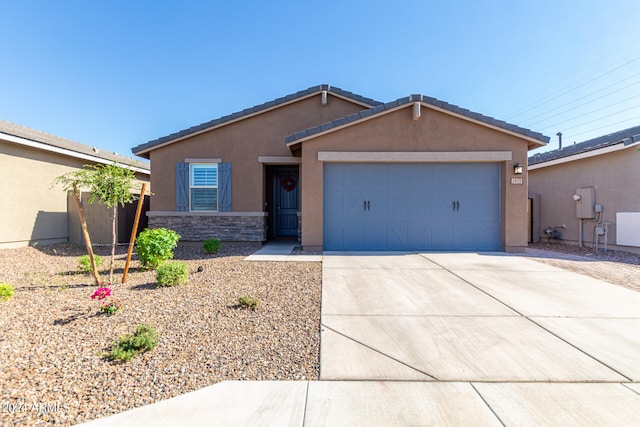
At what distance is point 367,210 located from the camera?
331 inches

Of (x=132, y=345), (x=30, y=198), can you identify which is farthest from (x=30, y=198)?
(x=132, y=345)

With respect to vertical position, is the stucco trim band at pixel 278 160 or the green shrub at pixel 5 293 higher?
the stucco trim band at pixel 278 160

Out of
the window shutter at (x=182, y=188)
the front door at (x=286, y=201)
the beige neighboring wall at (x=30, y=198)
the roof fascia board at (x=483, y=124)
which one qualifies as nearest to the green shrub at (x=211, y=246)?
the window shutter at (x=182, y=188)

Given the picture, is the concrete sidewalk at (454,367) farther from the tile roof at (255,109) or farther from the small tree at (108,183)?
the tile roof at (255,109)

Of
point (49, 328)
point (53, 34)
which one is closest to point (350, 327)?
point (49, 328)

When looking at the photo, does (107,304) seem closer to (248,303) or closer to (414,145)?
(248,303)

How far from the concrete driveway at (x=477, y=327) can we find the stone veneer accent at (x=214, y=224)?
169 inches

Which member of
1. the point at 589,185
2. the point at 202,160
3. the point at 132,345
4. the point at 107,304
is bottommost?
the point at 132,345

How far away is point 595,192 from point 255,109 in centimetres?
1208

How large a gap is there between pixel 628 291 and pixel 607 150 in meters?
6.94

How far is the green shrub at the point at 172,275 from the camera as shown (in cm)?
497

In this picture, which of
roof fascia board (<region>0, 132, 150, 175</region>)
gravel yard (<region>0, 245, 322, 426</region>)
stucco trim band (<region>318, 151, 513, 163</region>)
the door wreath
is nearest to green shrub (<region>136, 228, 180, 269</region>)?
gravel yard (<region>0, 245, 322, 426</region>)

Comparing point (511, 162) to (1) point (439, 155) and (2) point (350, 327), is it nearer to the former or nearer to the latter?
(1) point (439, 155)

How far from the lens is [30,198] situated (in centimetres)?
885
